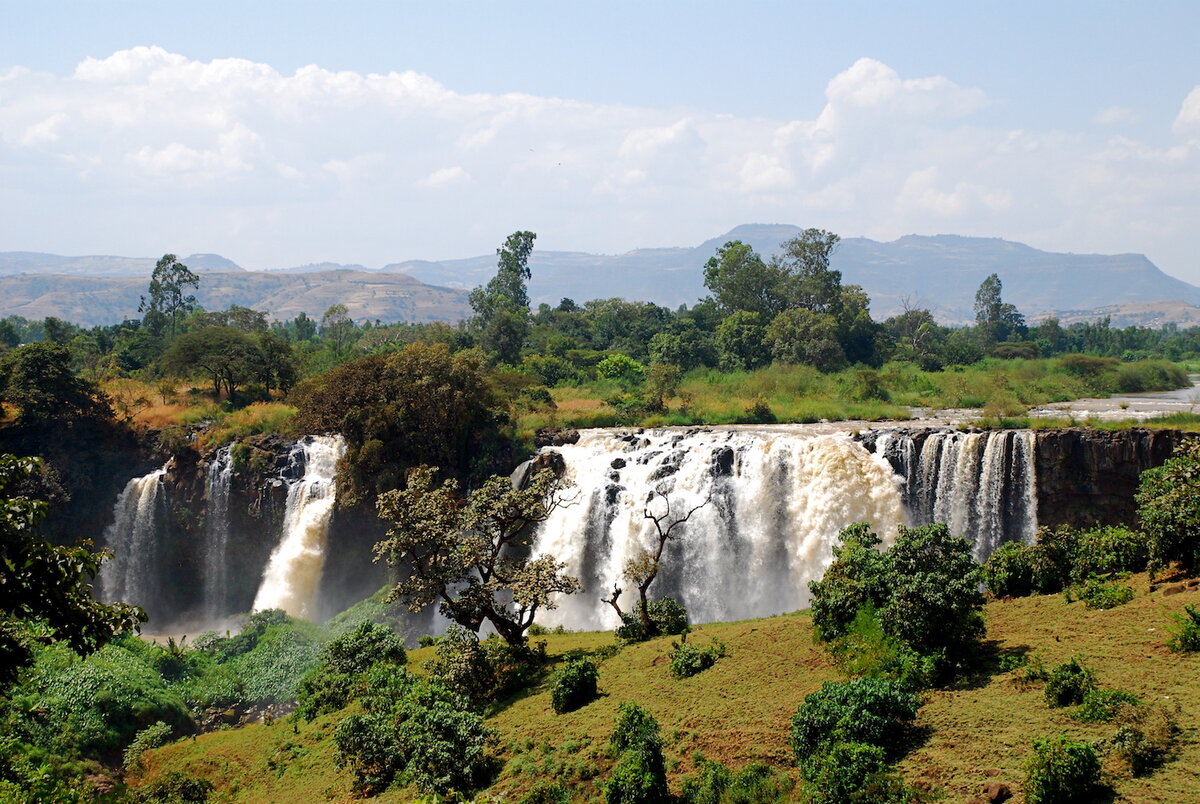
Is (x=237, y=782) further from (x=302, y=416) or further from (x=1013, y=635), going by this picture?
(x=302, y=416)

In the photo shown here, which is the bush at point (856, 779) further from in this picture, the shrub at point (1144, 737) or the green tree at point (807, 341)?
the green tree at point (807, 341)

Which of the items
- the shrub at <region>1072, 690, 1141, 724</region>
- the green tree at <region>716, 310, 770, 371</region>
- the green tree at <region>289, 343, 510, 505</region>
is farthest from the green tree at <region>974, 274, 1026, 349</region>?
the shrub at <region>1072, 690, 1141, 724</region>

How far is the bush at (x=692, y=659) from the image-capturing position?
1355 centimetres

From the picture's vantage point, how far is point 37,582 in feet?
22.1

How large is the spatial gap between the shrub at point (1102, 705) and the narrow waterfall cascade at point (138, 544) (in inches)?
1209

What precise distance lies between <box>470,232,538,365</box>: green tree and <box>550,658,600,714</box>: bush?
32756mm

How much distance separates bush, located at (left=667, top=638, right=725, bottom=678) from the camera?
13.6 metres

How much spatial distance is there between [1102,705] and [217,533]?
29.3 metres

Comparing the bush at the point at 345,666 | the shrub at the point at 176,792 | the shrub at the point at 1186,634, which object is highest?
the shrub at the point at 1186,634

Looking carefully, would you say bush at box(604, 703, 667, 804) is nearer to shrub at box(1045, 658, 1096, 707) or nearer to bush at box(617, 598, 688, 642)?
shrub at box(1045, 658, 1096, 707)

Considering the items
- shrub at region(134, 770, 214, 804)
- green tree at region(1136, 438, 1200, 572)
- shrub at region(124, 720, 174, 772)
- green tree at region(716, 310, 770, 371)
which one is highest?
green tree at region(716, 310, 770, 371)

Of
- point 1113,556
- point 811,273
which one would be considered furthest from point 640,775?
point 811,273

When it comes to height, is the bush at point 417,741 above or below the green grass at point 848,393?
below

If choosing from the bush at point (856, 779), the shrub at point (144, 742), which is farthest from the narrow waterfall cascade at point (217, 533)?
the bush at point (856, 779)
